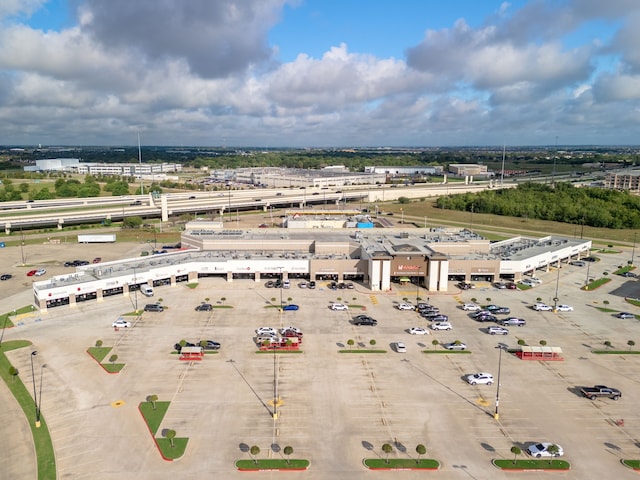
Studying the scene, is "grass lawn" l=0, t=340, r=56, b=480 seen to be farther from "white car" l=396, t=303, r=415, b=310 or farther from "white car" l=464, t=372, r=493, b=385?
"white car" l=396, t=303, r=415, b=310

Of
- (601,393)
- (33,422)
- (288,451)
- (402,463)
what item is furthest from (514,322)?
(33,422)

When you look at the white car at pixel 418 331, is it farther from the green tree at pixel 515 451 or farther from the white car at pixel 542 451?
the green tree at pixel 515 451

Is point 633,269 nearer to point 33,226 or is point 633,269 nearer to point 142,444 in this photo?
point 142,444

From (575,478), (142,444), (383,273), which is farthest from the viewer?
(383,273)

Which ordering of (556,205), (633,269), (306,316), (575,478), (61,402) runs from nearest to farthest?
(575,478) < (61,402) < (306,316) < (633,269) < (556,205)

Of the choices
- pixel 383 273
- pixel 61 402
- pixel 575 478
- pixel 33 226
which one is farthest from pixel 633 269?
pixel 33 226

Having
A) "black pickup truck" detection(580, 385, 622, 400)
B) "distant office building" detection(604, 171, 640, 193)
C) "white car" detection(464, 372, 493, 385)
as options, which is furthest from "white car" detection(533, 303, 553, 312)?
"distant office building" detection(604, 171, 640, 193)
